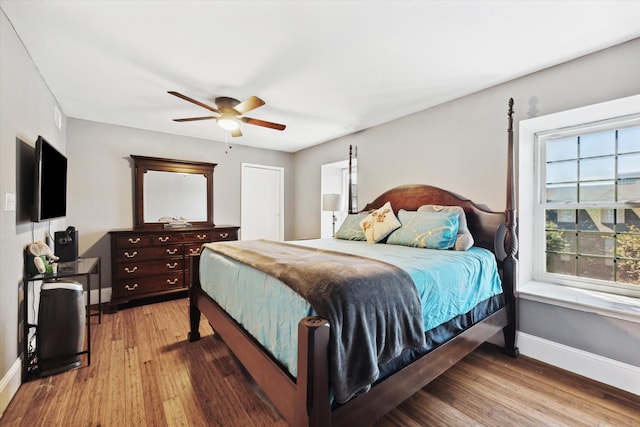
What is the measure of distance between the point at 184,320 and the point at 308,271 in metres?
2.37

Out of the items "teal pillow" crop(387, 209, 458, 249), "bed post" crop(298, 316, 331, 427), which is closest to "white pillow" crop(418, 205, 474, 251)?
"teal pillow" crop(387, 209, 458, 249)

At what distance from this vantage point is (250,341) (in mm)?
1576

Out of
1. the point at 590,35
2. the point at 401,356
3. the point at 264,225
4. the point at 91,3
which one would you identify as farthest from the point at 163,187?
the point at 590,35

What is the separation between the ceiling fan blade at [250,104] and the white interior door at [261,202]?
2.37 m

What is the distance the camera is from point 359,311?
119 cm

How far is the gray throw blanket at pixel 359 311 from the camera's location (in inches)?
Result: 44.4

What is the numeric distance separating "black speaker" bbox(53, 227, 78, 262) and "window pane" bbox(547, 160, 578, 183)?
15.2 feet

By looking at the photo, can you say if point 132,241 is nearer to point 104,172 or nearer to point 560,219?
point 104,172

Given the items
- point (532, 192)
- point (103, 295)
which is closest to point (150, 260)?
point (103, 295)

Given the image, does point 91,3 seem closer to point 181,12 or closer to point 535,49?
point 181,12

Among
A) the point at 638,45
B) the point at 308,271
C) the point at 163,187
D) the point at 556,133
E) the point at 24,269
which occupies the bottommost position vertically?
the point at 24,269

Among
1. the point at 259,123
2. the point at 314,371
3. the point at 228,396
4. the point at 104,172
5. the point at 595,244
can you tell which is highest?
the point at 259,123

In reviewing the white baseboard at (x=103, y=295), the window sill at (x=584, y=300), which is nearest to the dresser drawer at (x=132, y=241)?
the white baseboard at (x=103, y=295)

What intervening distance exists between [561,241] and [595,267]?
299 millimetres
